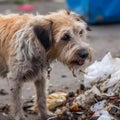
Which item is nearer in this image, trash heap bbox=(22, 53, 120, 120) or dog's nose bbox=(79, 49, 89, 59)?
dog's nose bbox=(79, 49, 89, 59)

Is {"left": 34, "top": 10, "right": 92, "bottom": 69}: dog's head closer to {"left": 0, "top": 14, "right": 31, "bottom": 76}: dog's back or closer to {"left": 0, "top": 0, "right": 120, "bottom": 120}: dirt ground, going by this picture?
{"left": 0, "top": 14, "right": 31, "bottom": 76}: dog's back

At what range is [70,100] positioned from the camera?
21.7ft

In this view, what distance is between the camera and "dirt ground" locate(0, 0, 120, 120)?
759 centimetres

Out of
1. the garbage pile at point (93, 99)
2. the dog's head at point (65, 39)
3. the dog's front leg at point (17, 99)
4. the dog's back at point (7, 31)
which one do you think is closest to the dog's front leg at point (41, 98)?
the garbage pile at point (93, 99)

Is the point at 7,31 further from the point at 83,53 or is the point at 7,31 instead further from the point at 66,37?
the point at 83,53

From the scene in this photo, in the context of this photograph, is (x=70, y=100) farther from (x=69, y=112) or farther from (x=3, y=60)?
(x=3, y=60)

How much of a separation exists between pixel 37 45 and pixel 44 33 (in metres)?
0.19

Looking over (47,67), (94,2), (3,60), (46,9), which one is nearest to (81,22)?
(47,67)

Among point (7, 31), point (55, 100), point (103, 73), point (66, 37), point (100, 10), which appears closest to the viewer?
point (66, 37)

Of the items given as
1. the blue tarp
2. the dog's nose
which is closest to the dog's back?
the dog's nose

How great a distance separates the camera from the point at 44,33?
18.9 feet

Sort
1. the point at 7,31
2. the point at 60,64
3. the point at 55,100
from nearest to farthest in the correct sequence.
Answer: the point at 7,31 < the point at 55,100 < the point at 60,64

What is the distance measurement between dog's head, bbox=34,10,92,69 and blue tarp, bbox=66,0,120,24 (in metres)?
6.26

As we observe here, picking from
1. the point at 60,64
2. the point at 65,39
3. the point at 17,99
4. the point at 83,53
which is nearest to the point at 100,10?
the point at 60,64
